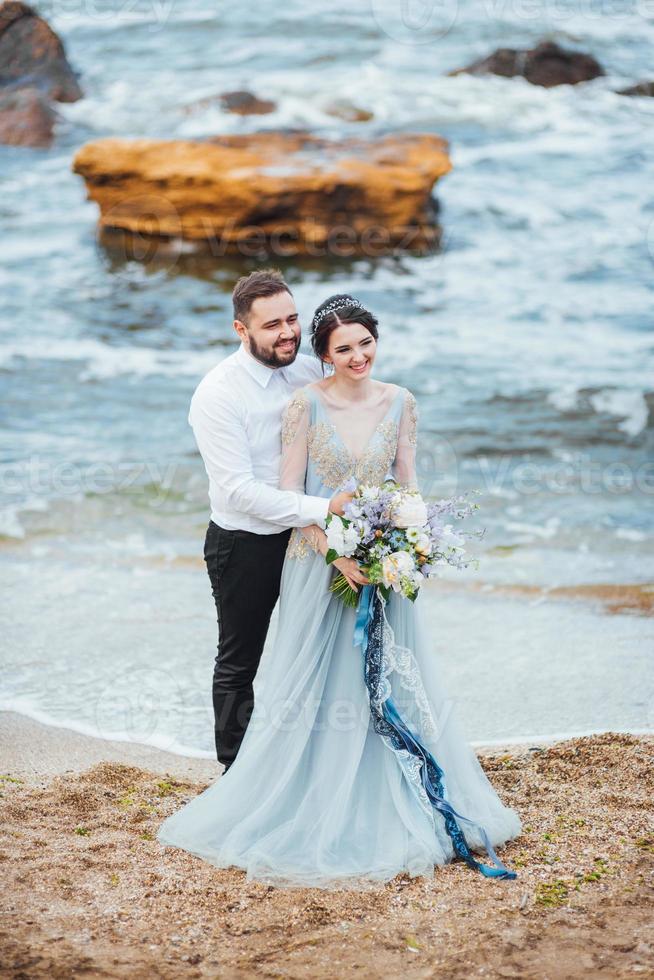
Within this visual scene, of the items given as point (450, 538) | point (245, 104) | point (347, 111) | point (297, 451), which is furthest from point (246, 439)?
point (245, 104)

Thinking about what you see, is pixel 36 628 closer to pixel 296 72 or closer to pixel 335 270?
pixel 335 270

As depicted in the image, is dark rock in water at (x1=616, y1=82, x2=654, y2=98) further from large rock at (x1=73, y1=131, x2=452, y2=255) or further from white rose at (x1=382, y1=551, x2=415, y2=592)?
white rose at (x1=382, y1=551, x2=415, y2=592)

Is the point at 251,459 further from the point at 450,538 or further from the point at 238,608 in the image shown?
the point at 450,538

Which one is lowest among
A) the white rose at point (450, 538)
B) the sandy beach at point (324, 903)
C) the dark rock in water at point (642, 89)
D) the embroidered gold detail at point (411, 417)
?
the sandy beach at point (324, 903)

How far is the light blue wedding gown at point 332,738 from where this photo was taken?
338cm

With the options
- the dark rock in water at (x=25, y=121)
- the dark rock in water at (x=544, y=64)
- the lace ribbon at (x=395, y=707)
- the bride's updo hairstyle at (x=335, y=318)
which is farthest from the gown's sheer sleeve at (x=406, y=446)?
the dark rock in water at (x=25, y=121)

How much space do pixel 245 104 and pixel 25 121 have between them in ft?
11.1

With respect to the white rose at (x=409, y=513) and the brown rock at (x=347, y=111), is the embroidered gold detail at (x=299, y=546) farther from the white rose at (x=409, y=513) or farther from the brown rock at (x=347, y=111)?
the brown rock at (x=347, y=111)

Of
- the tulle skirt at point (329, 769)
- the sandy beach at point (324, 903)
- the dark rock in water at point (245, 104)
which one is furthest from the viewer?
the dark rock in water at point (245, 104)

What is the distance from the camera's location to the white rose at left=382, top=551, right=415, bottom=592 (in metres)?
3.17

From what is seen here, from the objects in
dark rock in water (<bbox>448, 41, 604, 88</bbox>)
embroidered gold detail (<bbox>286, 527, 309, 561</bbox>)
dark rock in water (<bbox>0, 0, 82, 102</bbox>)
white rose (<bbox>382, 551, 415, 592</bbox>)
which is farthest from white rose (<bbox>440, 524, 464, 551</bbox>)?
dark rock in water (<bbox>0, 0, 82, 102</bbox>)

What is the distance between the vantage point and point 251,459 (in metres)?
3.67

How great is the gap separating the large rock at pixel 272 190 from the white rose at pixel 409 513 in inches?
399

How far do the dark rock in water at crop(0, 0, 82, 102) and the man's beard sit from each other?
1458 cm
